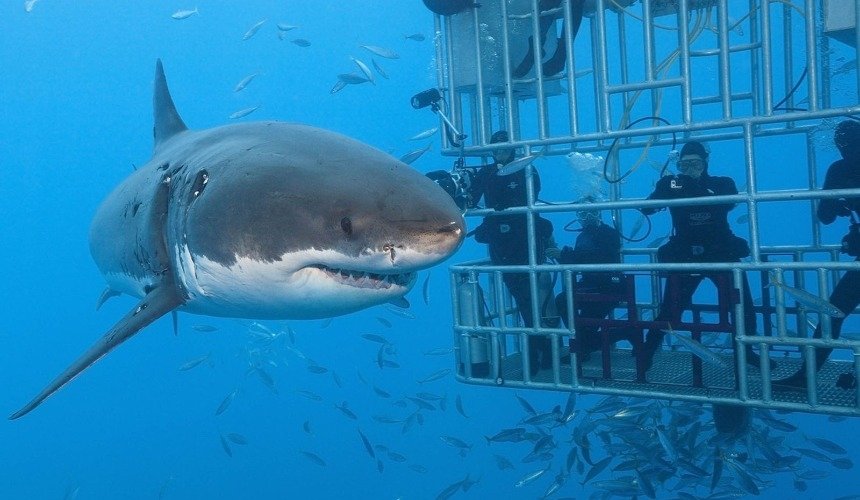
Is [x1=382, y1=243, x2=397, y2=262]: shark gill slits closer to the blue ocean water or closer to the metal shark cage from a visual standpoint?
the metal shark cage

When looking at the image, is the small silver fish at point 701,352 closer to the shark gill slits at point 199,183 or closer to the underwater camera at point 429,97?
the underwater camera at point 429,97

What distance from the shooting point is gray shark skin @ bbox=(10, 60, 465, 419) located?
2.09m

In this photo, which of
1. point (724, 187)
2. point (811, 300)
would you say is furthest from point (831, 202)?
point (811, 300)

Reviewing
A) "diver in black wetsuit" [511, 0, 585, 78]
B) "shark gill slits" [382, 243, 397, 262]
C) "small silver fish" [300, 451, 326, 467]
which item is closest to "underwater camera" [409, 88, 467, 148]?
"diver in black wetsuit" [511, 0, 585, 78]

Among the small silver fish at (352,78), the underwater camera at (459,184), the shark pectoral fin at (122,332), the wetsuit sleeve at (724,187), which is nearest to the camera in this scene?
the shark pectoral fin at (122,332)

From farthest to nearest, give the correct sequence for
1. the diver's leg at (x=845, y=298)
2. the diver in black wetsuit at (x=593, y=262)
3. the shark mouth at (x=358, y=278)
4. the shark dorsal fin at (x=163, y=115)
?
the diver in black wetsuit at (x=593, y=262), the shark dorsal fin at (x=163, y=115), the diver's leg at (x=845, y=298), the shark mouth at (x=358, y=278)

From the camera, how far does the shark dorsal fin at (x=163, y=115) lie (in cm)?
485

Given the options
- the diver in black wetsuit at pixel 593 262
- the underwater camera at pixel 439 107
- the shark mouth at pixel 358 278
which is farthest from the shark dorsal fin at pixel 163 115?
the diver in black wetsuit at pixel 593 262

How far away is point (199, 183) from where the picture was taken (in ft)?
8.91

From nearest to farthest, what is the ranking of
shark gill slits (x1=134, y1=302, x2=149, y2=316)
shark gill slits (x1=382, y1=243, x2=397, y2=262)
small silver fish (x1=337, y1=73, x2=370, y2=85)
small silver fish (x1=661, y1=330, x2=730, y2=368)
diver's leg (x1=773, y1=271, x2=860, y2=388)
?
shark gill slits (x1=382, y1=243, x2=397, y2=262) → shark gill slits (x1=134, y1=302, x2=149, y2=316) → small silver fish (x1=661, y1=330, x2=730, y2=368) → diver's leg (x1=773, y1=271, x2=860, y2=388) → small silver fish (x1=337, y1=73, x2=370, y2=85)

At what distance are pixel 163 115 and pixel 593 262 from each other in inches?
156

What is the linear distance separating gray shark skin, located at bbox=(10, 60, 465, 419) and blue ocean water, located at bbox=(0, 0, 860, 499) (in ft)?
21.1

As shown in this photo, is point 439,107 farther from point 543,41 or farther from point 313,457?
point 313,457

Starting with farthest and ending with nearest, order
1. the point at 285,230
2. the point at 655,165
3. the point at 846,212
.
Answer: the point at 655,165 < the point at 846,212 < the point at 285,230
